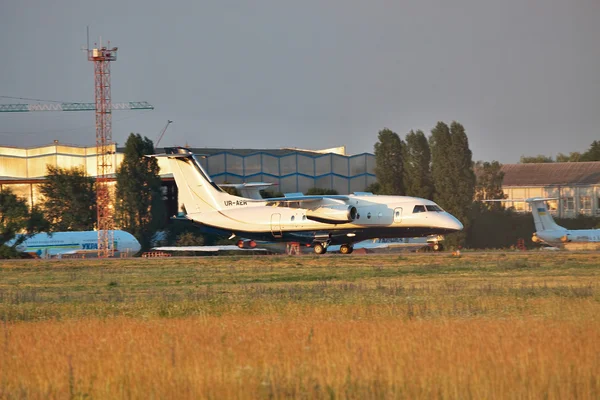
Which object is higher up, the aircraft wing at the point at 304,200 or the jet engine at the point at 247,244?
the aircraft wing at the point at 304,200

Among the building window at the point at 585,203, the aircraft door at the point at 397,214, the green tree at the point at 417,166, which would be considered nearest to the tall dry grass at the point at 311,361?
the aircraft door at the point at 397,214

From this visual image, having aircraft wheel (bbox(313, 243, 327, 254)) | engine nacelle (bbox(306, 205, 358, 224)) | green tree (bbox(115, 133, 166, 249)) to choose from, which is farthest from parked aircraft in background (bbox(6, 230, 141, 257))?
engine nacelle (bbox(306, 205, 358, 224))

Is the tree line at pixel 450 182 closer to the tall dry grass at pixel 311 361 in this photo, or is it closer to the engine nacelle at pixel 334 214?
the engine nacelle at pixel 334 214

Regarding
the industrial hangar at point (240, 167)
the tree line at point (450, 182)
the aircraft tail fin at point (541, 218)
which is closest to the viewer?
the aircraft tail fin at point (541, 218)

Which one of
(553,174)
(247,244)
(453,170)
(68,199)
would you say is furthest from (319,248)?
(553,174)

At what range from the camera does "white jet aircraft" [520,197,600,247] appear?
5794 cm

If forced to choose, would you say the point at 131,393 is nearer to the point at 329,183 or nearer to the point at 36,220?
the point at 36,220

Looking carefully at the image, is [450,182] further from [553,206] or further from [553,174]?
[553,174]

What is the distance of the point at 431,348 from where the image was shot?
12352 mm

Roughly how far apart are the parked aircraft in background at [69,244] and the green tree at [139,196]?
1026cm

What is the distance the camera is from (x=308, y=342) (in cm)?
1322

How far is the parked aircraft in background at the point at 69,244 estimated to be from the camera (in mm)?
65250

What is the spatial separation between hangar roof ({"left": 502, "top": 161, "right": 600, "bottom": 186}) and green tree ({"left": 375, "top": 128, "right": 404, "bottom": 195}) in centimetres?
2535

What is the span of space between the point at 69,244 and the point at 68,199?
1644cm
